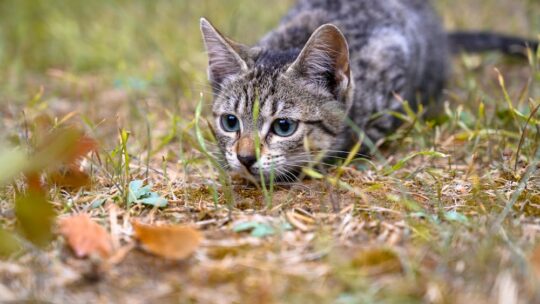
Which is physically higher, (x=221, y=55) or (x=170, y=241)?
(x=221, y=55)

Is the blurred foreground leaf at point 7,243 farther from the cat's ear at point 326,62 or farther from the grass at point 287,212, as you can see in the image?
the cat's ear at point 326,62

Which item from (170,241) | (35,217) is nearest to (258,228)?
(170,241)

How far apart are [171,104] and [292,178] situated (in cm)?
173

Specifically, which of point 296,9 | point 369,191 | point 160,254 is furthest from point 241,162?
point 296,9

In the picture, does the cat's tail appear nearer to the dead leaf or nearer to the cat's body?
the cat's body

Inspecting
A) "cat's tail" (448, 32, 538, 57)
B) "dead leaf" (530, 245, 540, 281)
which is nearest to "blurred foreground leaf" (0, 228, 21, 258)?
"dead leaf" (530, 245, 540, 281)

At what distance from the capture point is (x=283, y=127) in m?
3.07

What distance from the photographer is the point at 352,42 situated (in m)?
3.85

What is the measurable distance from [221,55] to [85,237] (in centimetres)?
161

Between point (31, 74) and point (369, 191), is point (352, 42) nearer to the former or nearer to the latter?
point (369, 191)

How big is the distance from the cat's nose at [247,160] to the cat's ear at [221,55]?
0.66 metres

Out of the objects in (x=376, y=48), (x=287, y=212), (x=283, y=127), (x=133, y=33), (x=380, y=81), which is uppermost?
(x=376, y=48)

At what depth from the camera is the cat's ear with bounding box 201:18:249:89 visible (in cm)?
325

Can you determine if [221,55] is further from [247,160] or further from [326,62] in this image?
[247,160]
